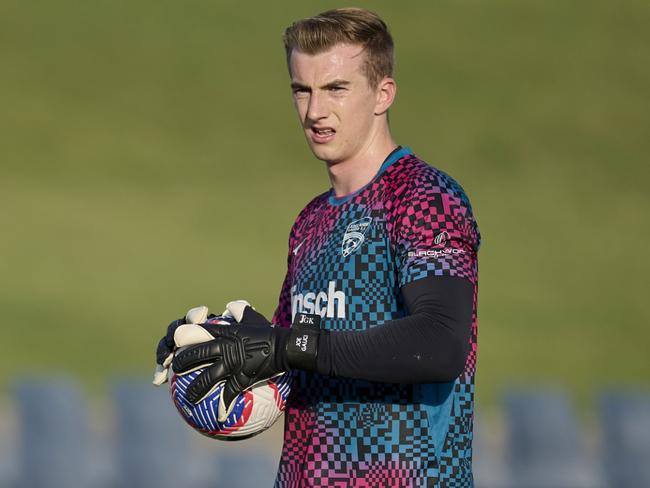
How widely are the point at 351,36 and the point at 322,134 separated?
303 mm

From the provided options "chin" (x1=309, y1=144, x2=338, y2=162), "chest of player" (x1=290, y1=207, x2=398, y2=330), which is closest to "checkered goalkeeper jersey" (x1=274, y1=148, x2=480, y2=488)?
"chest of player" (x1=290, y1=207, x2=398, y2=330)

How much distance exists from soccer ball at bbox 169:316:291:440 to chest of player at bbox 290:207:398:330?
9.9 inches

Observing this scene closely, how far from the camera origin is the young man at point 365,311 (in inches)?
138

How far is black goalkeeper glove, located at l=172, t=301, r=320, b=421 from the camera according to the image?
3.54 m

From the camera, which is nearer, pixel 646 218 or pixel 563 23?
pixel 646 218

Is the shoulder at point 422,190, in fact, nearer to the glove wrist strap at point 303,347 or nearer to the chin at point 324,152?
the chin at point 324,152

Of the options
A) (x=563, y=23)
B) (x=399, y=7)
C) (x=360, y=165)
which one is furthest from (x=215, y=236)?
(x=360, y=165)

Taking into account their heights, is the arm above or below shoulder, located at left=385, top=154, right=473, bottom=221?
below

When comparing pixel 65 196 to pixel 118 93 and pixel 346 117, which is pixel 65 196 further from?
pixel 346 117

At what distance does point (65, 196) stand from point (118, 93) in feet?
11.6

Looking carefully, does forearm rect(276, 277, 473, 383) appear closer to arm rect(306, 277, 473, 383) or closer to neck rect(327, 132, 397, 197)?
arm rect(306, 277, 473, 383)

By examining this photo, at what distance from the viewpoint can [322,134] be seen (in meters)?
3.95

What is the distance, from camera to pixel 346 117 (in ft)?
12.8

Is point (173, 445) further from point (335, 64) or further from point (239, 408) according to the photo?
point (335, 64)
